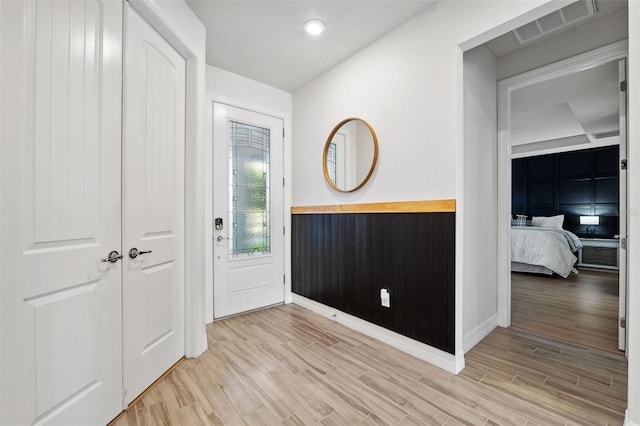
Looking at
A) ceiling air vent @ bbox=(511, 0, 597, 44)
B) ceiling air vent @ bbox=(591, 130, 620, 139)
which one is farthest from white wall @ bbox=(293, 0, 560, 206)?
ceiling air vent @ bbox=(591, 130, 620, 139)

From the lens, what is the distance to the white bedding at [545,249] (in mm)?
4684

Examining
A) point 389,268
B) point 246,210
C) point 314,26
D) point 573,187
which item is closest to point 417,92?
point 314,26

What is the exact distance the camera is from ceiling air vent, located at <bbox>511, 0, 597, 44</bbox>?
2.05 m

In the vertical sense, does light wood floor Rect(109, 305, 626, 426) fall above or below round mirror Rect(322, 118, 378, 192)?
below

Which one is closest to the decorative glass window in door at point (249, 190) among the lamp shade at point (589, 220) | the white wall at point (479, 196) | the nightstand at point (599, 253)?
the white wall at point (479, 196)

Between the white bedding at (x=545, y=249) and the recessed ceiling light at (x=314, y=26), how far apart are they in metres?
4.87

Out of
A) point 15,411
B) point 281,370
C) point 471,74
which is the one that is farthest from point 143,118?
point 471,74

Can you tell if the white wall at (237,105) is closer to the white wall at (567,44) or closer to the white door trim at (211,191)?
the white door trim at (211,191)

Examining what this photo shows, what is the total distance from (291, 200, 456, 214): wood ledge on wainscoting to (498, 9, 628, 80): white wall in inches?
67.5

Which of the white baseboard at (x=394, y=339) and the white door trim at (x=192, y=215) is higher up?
the white door trim at (x=192, y=215)

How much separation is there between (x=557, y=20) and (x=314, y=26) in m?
1.86

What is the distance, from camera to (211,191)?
2916 millimetres

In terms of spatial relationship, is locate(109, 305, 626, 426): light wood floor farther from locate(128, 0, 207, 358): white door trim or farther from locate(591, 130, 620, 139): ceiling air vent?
locate(591, 130, 620, 139): ceiling air vent

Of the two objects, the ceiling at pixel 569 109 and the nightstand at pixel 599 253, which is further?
the nightstand at pixel 599 253
